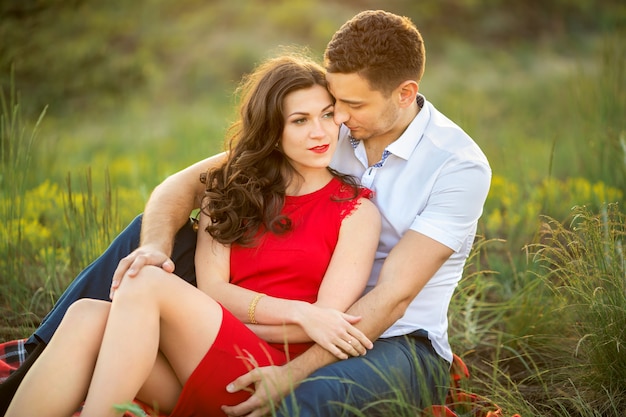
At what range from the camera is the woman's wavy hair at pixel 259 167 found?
2.96 metres

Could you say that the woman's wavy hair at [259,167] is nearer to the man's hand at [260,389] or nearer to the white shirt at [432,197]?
the white shirt at [432,197]

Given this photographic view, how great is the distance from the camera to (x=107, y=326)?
2490 millimetres

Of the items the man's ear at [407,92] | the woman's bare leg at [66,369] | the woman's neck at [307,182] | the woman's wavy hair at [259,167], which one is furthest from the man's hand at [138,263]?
the man's ear at [407,92]

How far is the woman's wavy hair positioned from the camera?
2955mm

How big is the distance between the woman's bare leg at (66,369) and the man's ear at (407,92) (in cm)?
139

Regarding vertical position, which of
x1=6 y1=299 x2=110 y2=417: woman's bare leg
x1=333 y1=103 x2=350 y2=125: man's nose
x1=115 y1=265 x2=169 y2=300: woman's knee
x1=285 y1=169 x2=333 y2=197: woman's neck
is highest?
x1=333 y1=103 x2=350 y2=125: man's nose

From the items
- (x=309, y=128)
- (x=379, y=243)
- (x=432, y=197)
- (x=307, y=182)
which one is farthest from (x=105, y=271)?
(x=432, y=197)

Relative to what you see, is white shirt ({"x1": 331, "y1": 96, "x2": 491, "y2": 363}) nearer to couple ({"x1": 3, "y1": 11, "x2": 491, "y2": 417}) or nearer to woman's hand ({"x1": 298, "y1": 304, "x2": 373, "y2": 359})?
couple ({"x1": 3, "y1": 11, "x2": 491, "y2": 417})

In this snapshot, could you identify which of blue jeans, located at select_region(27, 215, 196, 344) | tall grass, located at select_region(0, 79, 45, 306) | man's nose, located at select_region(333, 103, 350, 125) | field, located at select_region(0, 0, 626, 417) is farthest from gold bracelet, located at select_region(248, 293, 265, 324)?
tall grass, located at select_region(0, 79, 45, 306)

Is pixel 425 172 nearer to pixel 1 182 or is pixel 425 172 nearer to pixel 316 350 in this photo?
pixel 316 350

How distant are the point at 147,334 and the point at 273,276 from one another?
0.59 m

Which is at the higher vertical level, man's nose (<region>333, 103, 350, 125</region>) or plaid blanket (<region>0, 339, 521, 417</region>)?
man's nose (<region>333, 103, 350, 125</region>)

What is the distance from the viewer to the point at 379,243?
3094mm

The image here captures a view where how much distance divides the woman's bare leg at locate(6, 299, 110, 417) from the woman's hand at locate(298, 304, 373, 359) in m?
0.69
